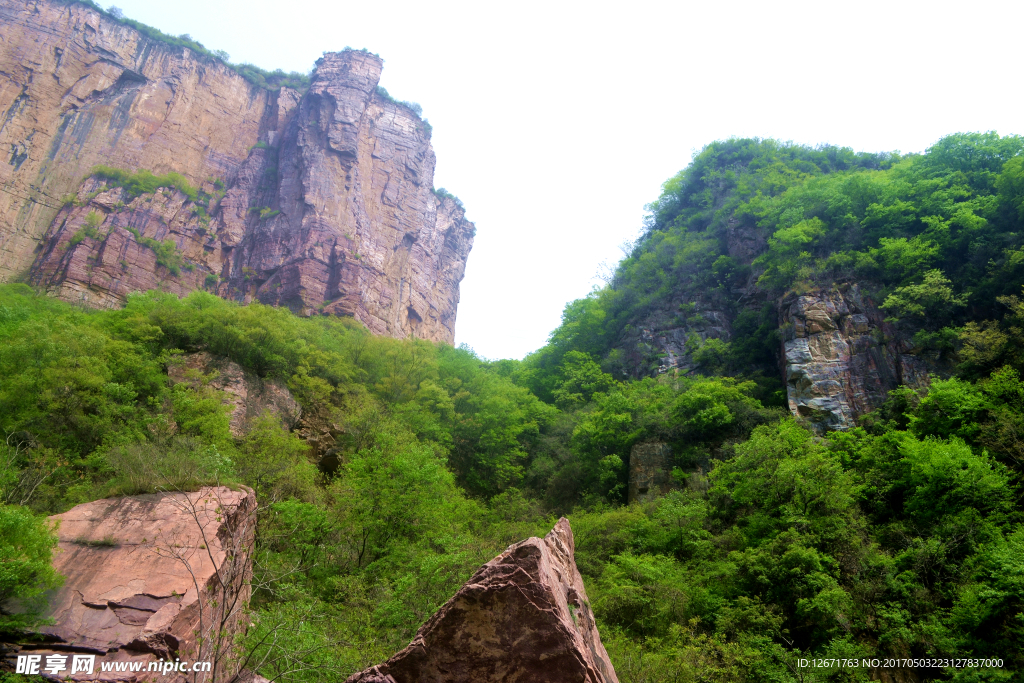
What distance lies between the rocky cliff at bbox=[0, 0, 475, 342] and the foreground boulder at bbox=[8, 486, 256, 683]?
120ft

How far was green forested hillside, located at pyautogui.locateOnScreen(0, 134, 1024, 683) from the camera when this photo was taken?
11141 millimetres

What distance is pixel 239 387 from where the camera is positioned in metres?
21.6

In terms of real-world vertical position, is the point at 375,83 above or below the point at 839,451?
above

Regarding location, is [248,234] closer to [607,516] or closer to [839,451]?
[607,516]

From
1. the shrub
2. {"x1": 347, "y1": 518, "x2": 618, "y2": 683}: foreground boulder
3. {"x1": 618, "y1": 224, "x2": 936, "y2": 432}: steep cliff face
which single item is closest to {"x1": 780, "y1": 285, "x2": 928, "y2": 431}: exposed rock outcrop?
{"x1": 618, "y1": 224, "x2": 936, "y2": 432}: steep cliff face

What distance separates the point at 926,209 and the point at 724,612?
75.6 feet

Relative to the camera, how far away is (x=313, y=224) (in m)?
50.5

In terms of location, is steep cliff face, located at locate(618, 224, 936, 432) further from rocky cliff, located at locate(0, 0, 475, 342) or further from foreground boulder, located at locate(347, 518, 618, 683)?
rocky cliff, located at locate(0, 0, 475, 342)

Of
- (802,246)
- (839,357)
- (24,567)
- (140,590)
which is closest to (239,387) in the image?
(140,590)

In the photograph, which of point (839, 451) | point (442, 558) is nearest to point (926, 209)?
point (839, 451)

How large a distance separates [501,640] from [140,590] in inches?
305

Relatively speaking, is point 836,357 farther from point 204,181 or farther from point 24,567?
point 204,181

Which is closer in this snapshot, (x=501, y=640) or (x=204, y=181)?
(x=501, y=640)

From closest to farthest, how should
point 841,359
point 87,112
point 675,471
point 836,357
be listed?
point 675,471 < point 841,359 < point 836,357 < point 87,112
